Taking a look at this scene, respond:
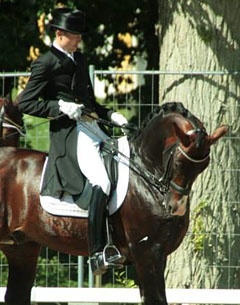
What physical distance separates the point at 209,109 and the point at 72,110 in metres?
2.99

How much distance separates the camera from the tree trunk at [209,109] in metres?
10.9

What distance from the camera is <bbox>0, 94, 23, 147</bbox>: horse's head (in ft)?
31.2

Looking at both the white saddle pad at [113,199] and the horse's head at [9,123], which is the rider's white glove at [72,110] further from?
the horse's head at [9,123]

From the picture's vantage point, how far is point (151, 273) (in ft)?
27.2

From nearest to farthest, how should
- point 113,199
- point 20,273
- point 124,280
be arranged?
point 113,199, point 20,273, point 124,280

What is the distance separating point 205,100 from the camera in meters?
11.1

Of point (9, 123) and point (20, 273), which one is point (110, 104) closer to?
point (9, 123)

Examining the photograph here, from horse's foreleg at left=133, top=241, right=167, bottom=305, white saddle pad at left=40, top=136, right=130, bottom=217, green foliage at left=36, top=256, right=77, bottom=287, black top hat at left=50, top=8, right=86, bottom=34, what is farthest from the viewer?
green foliage at left=36, top=256, right=77, bottom=287

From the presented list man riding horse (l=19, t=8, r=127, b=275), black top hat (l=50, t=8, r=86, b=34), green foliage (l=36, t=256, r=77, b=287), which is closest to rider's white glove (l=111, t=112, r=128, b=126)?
man riding horse (l=19, t=8, r=127, b=275)

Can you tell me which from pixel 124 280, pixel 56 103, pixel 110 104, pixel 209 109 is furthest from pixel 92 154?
pixel 110 104

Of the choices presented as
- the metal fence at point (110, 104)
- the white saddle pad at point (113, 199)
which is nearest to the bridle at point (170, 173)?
the white saddle pad at point (113, 199)

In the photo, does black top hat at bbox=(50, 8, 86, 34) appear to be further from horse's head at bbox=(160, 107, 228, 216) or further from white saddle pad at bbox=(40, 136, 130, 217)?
horse's head at bbox=(160, 107, 228, 216)

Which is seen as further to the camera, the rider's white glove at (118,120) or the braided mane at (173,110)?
the rider's white glove at (118,120)

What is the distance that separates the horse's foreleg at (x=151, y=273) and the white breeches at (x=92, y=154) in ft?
1.78
